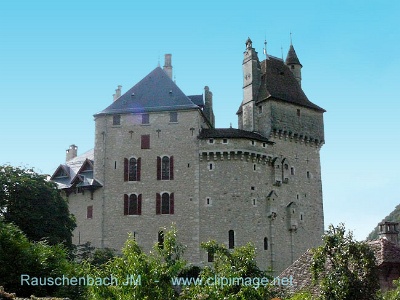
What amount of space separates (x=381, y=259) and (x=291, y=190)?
28.8m

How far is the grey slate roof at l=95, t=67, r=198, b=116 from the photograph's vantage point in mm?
53375

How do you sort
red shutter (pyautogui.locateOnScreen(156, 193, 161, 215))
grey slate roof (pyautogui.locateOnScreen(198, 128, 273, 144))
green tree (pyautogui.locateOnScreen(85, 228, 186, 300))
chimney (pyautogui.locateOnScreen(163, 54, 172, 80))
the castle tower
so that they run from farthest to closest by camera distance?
1. chimney (pyautogui.locateOnScreen(163, 54, 172, 80))
2. the castle tower
3. grey slate roof (pyautogui.locateOnScreen(198, 128, 273, 144))
4. red shutter (pyautogui.locateOnScreen(156, 193, 161, 215))
5. green tree (pyautogui.locateOnScreen(85, 228, 186, 300))

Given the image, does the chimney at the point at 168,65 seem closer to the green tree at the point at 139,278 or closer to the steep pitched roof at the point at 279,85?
the steep pitched roof at the point at 279,85

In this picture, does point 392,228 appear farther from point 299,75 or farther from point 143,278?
point 299,75

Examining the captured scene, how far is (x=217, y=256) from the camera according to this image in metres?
21.9

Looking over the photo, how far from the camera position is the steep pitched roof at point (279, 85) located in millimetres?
55031

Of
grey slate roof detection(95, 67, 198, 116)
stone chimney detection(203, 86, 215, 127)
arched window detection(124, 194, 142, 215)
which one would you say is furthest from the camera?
stone chimney detection(203, 86, 215, 127)

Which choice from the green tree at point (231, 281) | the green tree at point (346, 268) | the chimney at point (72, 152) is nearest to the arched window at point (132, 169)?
the chimney at point (72, 152)

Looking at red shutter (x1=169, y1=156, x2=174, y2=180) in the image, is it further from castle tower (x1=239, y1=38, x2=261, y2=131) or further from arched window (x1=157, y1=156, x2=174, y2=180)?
castle tower (x1=239, y1=38, x2=261, y2=131)

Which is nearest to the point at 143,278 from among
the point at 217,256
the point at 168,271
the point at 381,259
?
the point at 168,271

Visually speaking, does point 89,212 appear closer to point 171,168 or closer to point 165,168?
point 165,168

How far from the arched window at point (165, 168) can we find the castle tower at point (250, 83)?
8.18m

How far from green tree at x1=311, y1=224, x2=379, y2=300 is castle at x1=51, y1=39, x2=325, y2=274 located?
30.9 metres

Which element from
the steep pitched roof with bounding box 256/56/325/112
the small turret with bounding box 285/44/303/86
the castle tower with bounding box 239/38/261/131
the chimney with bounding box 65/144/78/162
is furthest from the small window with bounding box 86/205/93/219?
the small turret with bounding box 285/44/303/86
